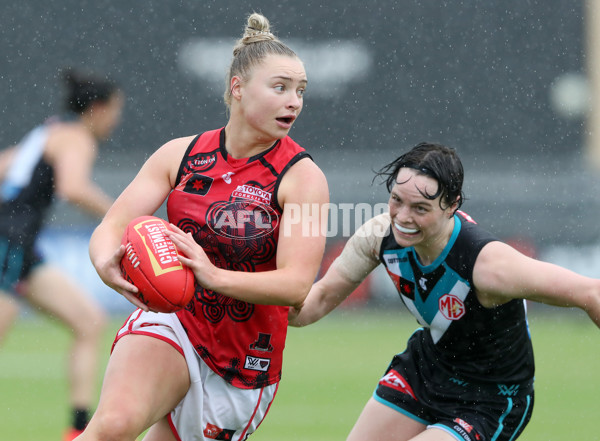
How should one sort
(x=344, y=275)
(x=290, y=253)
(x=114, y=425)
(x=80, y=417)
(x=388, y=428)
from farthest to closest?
(x=80, y=417) → (x=344, y=275) → (x=388, y=428) → (x=290, y=253) → (x=114, y=425)

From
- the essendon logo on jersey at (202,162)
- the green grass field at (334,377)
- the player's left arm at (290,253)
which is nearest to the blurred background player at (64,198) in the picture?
the green grass field at (334,377)

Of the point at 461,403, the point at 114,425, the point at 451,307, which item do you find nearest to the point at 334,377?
the point at 461,403

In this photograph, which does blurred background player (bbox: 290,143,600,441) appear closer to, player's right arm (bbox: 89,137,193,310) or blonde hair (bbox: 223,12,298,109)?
blonde hair (bbox: 223,12,298,109)

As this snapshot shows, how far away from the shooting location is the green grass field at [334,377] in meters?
6.97

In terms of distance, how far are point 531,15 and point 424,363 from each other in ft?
55.5

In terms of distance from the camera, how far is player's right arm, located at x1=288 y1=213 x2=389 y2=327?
4434 mm

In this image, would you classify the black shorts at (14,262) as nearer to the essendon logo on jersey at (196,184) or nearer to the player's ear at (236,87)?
the essendon logo on jersey at (196,184)

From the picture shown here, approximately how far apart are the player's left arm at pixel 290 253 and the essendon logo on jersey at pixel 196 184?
30 cm

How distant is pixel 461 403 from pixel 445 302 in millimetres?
471

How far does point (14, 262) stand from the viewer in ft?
20.5

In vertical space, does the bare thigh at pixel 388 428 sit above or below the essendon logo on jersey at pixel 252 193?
below

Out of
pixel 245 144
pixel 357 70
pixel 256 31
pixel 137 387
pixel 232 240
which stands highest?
pixel 357 70

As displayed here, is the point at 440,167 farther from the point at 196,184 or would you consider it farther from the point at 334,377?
the point at 334,377

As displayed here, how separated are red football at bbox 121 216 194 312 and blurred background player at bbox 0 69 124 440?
2.32m
